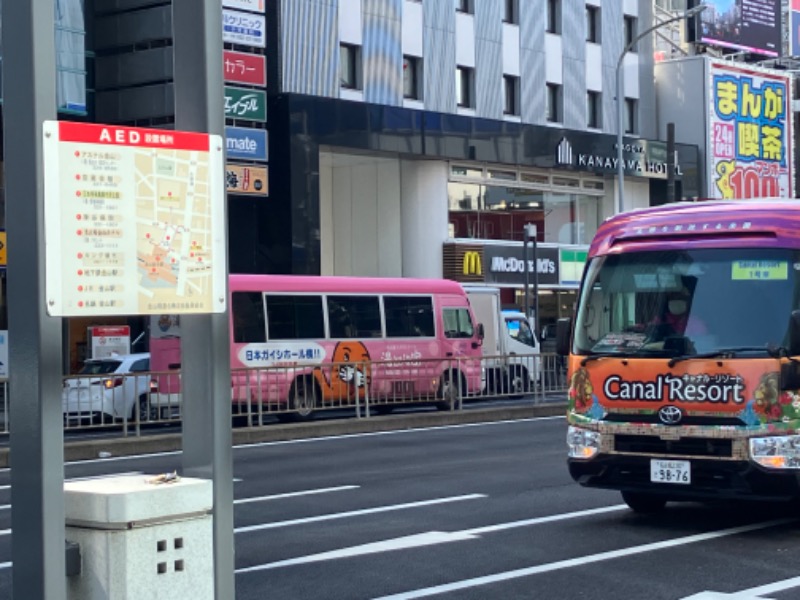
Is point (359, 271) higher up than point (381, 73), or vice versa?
point (381, 73)

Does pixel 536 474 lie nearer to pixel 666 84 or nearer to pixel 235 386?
pixel 235 386

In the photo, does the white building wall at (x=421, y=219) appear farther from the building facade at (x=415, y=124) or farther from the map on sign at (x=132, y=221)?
the map on sign at (x=132, y=221)

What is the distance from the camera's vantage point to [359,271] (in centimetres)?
4597

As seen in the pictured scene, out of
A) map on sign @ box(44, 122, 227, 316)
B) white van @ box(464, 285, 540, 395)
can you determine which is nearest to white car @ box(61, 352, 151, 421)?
white van @ box(464, 285, 540, 395)

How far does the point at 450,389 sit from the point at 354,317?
145 inches

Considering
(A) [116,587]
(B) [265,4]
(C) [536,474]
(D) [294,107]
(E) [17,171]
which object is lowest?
(C) [536,474]

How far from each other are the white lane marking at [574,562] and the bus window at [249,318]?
623 inches

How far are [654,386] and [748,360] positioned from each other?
2.46ft

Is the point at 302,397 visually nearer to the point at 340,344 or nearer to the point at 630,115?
the point at 340,344

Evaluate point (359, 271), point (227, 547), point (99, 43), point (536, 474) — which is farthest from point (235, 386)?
point (359, 271)

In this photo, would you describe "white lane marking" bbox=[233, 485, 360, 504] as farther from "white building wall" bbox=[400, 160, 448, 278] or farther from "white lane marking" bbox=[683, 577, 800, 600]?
"white building wall" bbox=[400, 160, 448, 278]

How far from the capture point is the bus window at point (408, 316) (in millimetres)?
29750

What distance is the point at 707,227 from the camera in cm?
1152

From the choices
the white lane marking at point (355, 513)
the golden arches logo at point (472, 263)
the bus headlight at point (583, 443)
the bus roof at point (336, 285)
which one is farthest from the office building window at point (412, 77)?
the bus headlight at point (583, 443)
